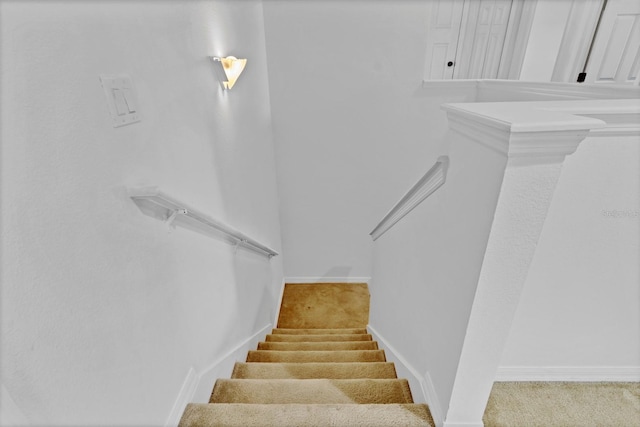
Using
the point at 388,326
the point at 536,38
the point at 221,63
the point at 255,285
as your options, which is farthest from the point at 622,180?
the point at 536,38

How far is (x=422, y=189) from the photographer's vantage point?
4.33ft

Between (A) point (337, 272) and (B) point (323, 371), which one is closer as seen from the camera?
(B) point (323, 371)

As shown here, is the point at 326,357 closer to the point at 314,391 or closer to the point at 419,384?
the point at 314,391

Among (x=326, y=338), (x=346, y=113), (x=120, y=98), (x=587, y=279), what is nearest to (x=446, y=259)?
(x=587, y=279)

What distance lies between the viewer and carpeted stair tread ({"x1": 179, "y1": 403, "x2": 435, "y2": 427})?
1.12 m

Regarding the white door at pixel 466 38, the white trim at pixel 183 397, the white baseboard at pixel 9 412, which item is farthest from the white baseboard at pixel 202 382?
the white door at pixel 466 38

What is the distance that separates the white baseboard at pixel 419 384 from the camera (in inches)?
44.2

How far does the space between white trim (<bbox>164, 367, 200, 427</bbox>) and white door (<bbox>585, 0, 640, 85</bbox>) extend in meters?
4.13

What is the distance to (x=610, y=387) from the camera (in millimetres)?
1388

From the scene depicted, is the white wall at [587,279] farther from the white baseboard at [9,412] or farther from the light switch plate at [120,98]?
the white baseboard at [9,412]

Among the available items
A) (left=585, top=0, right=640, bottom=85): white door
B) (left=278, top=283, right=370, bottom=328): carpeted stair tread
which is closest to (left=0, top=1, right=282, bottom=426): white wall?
(left=278, top=283, right=370, bottom=328): carpeted stair tread

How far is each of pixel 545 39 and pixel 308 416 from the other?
3.90 metres

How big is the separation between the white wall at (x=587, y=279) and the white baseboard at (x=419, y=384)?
41 centimetres

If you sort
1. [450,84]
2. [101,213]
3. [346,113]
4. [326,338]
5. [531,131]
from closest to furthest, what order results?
[531,131] → [101,213] → [326,338] → [450,84] → [346,113]
